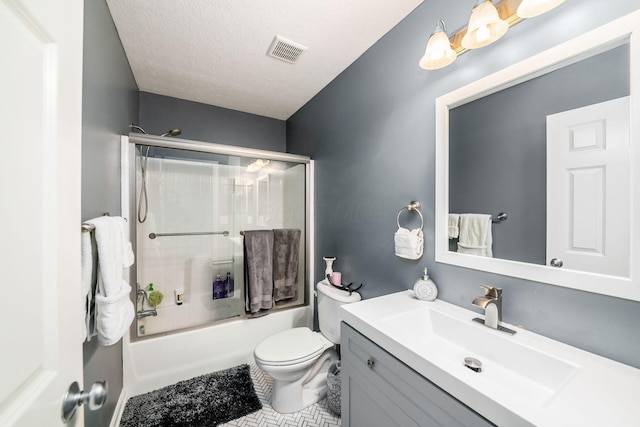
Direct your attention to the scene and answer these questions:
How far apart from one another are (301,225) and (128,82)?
1.71m

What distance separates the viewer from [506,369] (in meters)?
0.86

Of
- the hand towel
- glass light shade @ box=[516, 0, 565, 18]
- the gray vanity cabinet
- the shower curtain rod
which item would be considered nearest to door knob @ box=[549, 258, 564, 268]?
the gray vanity cabinet

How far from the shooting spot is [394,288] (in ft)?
4.82

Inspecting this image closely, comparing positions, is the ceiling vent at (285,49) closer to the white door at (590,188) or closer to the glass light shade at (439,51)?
the glass light shade at (439,51)

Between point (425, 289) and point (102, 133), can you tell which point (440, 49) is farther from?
point (102, 133)

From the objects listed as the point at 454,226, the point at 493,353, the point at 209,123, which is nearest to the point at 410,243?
the point at 454,226

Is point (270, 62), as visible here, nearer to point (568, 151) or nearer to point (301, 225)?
point (301, 225)

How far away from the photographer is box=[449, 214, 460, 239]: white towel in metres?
1.17

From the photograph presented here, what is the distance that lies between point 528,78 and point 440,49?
36 centimetres

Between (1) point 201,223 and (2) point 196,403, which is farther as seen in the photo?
(1) point 201,223

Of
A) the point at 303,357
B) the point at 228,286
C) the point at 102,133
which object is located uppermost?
the point at 102,133

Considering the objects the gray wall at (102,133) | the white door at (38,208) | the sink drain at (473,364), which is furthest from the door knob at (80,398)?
the sink drain at (473,364)

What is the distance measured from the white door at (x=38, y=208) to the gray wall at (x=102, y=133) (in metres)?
0.61

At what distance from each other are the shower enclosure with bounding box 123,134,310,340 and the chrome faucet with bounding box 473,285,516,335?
159 centimetres
